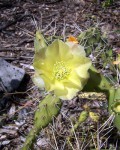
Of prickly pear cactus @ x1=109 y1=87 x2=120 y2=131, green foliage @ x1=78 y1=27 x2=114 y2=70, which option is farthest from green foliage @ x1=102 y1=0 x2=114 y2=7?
prickly pear cactus @ x1=109 y1=87 x2=120 y2=131

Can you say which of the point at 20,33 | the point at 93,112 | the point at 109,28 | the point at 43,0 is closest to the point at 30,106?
the point at 93,112

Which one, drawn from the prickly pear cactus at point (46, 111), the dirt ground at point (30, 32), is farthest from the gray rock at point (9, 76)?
the prickly pear cactus at point (46, 111)

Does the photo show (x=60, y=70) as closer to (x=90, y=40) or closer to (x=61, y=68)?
(x=61, y=68)

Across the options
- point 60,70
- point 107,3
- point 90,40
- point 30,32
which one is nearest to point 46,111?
point 60,70

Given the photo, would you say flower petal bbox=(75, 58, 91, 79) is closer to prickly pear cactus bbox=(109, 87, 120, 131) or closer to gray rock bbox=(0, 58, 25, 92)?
prickly pear cactus bbox=(109, 87, 120, 131)

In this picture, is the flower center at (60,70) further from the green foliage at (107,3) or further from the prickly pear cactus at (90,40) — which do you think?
the green foliage at (107,3)

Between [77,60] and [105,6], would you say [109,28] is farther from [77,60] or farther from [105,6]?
[77,60]
